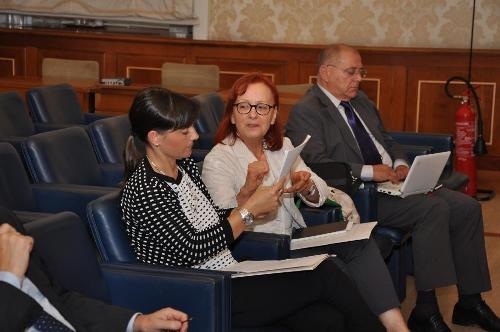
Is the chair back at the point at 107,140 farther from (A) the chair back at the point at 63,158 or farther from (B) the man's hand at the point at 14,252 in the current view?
(B) the man's hand at the point at 14,252

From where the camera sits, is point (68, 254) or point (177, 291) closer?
point (68, 254)

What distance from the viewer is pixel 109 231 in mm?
3023

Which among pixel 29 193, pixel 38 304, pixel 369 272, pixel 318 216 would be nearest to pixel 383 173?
pixel 318 216

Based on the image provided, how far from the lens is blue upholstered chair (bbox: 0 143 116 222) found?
3574 millimetres

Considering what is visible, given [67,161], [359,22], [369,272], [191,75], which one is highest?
[359,22]

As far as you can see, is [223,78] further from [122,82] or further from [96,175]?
[96,175]

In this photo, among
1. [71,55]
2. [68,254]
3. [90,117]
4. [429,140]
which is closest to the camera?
[68,254]

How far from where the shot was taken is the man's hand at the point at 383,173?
4633 mm

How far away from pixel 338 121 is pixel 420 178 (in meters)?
0.54

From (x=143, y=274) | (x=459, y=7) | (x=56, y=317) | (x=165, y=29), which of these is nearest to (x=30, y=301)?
(x=56, y=317)

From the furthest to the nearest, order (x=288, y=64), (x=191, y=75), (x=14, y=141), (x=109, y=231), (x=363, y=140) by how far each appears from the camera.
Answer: (x=288, y=64), (x=191, y=75), (x=363, y=140), (x=14, y=141), (x=109, y=231)

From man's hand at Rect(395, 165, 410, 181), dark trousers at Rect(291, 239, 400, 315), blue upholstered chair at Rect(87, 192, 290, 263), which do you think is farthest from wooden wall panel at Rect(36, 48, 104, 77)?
blue upholstered chair at Rect(87, 192, 290, 263)

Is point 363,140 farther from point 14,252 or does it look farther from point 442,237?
point 14,252

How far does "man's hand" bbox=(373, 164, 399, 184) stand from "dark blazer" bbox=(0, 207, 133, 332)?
2.27 m
